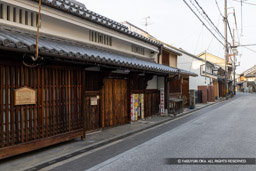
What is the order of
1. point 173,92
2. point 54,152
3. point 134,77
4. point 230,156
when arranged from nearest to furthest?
point 230,156 → point 54,152 → point 134,77 → point 173,92

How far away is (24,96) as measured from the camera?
549 centimetres

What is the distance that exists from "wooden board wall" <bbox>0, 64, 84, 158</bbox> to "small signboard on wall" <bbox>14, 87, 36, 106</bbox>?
0.37 feet

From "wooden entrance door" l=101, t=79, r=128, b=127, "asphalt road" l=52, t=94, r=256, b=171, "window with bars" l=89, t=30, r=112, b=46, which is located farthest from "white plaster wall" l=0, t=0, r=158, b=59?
"asphalt road" l=52, t=94, r=256, b=171

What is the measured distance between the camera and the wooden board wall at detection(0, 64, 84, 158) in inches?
203

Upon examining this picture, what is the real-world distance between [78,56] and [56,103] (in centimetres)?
187

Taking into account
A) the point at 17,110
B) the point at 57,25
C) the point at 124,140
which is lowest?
the point at 124,140

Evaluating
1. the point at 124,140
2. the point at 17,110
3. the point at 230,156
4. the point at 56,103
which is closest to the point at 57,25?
the point at 56,103

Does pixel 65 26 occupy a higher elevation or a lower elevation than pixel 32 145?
higher

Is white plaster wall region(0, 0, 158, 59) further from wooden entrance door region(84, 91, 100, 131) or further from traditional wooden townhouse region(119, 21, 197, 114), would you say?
traditional wooden townhouse region(119, 21, 197, 114)

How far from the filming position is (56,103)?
6.53 meters

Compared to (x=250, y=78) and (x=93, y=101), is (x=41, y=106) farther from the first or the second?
(x=250, y=78)

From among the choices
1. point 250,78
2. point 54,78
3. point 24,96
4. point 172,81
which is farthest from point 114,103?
point 250,78

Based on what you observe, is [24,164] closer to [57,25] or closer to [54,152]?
[54,152]

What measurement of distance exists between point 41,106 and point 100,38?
542cm
